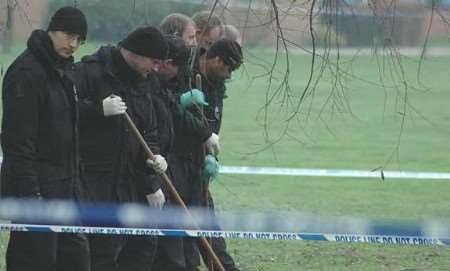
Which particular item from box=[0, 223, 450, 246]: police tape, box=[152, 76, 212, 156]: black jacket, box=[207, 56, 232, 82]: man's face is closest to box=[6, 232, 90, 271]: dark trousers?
box=[0, 223, 450, 246]: police tape

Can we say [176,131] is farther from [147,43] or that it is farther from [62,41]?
[62,41]

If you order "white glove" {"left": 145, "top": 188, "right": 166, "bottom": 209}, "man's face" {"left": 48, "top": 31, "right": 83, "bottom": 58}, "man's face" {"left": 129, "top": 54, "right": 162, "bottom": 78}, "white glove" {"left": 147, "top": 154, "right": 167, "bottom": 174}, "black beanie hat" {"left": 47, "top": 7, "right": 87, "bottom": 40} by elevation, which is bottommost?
"white glove" {"left": 145, "top": 188, "right": 166, "bottom": 209}

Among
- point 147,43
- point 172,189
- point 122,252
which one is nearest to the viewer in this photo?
point 147,43

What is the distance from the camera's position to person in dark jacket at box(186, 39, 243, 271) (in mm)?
7064

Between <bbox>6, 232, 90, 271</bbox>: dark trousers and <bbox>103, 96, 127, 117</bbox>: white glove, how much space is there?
731 millimetres

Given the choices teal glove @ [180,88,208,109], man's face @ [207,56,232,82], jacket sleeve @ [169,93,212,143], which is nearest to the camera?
teal glove @ [180,88,208,109]

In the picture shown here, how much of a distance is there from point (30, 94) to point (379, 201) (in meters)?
6.77

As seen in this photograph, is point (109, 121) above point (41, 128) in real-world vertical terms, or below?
below

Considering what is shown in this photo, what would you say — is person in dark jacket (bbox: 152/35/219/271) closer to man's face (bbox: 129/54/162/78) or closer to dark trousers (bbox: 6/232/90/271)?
man's face (bbox: 129/54/162/78)

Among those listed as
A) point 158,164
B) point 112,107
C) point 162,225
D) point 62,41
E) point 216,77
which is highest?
point 62,41

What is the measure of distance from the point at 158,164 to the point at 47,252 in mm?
1162

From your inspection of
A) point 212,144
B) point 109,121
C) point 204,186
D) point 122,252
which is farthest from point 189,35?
point 122,252

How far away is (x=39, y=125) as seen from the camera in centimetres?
567

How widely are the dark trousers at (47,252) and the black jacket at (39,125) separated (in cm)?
24
